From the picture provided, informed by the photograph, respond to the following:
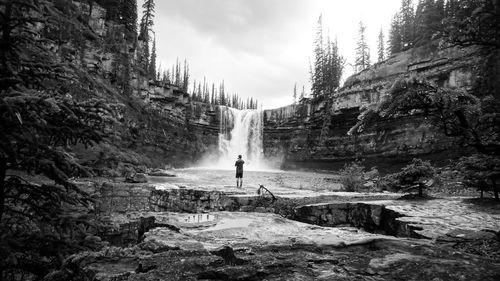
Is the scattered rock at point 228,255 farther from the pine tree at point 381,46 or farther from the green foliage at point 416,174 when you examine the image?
the pine tree at point 381,46

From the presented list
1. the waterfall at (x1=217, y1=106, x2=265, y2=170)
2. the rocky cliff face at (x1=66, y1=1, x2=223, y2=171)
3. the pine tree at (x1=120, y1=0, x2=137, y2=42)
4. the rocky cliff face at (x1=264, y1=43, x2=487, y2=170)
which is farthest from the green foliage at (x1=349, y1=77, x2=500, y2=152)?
the pine tree at (x1=120, y1=0, x2=137, y2=42)

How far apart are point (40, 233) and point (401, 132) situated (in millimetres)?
33667

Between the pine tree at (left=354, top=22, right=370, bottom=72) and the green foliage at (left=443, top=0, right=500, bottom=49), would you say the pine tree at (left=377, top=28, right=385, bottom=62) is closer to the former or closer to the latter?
the pine tree at (left=354, top=22, right=370, bottom=72)

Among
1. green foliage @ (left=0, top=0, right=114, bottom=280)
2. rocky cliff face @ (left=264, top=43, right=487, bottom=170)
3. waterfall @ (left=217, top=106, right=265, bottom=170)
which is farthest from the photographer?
waterfall @ (left=217, top=106, right=265, bottom=170)

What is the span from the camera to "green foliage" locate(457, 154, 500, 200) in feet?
27.2

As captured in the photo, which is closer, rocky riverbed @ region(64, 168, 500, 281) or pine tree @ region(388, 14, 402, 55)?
rocky riverbed @ region(64, 168, 500, 281)

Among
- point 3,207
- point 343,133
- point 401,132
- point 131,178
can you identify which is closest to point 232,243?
point 3,207

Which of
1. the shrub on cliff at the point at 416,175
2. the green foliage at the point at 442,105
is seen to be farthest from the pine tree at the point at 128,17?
the green foliage at the point at 442,105

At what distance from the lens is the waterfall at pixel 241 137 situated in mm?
45531

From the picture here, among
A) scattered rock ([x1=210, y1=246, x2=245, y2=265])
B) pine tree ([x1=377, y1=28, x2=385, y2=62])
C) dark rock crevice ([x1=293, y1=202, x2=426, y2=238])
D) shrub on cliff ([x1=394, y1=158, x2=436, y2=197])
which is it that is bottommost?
dark rock crevice ([x1=293, y1=202, x2=426, y2=238])

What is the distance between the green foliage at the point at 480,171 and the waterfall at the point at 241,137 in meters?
35.1

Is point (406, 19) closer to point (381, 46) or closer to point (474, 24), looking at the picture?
point (381, 46)

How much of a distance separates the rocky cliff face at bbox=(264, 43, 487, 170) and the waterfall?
1862 millimetres

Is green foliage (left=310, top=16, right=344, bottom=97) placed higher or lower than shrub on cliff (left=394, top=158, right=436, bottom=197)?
higher
